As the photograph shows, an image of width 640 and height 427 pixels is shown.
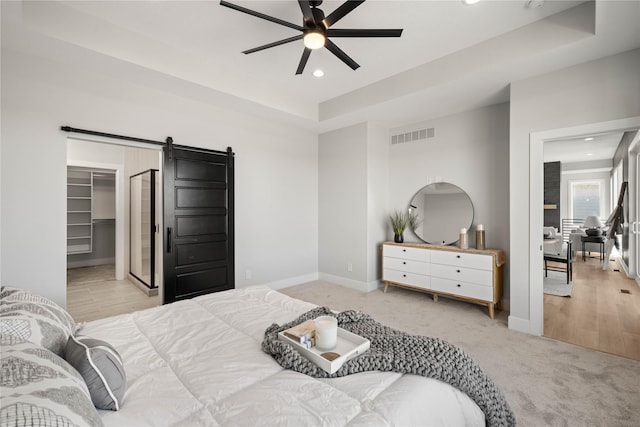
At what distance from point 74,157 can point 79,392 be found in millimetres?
5655

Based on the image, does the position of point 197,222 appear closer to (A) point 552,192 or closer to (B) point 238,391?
(B) point 238,391

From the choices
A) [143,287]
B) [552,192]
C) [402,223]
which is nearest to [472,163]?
[402,223]

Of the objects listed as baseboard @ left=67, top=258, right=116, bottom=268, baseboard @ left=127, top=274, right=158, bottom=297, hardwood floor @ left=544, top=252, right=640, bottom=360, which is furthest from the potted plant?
baseboard @ left=67, top=258, right=116, bottom=268

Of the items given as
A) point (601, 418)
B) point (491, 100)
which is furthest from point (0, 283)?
point (491, 100)

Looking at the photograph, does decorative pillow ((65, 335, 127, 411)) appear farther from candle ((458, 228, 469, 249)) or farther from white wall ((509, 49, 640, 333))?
candle ((458, 228, 469, 249))

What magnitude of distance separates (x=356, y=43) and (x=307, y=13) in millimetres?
957

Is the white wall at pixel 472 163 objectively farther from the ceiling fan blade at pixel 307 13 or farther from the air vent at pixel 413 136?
the ceiling fan blade at pixel 307 13

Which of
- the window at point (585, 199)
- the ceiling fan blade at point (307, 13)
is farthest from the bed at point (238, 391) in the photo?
the window at point (585, 199)

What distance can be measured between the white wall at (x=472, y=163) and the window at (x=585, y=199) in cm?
421

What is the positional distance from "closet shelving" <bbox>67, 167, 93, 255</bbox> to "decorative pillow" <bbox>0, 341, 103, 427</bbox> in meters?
6.74

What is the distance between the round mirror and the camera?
13.3 feet

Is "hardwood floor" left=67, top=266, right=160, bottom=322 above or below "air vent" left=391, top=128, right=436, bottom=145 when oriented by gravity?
below

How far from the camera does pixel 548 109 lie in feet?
9.35

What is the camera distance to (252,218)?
14.2 ft
